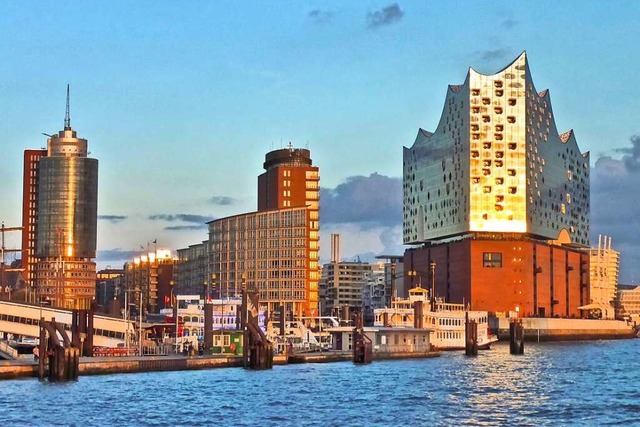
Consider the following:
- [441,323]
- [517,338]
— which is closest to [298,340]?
[441,323]

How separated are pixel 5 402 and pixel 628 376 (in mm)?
60399

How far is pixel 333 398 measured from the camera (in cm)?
7581

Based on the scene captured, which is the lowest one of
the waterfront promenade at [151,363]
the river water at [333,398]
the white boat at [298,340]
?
the river water at [333,398]

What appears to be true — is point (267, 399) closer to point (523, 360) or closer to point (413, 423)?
point (413, 423)

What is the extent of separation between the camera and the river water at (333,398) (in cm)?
6372

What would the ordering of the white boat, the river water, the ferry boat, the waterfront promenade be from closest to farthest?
the river water → the waterfront promenade → the white boat → the ferry boat

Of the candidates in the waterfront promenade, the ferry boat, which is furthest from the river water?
the ferry boat

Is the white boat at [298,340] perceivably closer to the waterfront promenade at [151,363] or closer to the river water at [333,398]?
the waterfront promenade at [151,363]

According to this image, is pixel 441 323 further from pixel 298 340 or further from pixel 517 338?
pixel 298 340

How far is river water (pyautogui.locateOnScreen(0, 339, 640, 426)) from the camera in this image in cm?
6372

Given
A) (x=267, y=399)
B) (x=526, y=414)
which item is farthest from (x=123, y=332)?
(x=526, y=414)

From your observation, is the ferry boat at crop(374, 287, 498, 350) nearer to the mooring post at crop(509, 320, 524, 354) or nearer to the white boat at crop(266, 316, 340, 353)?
the mooring post at crop(509, 320, 524, 354)

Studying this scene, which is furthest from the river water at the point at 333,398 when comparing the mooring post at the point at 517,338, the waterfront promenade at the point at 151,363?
the mooring post at the point at 517,338

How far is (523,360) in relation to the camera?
129375 mm
